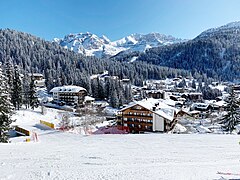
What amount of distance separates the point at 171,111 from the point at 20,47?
568 ft

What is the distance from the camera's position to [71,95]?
94000mm

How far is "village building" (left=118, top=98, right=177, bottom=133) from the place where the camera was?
49469mm

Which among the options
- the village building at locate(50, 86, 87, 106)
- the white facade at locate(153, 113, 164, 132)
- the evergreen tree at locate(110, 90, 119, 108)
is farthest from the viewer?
the village building at locate(50, 86, 87, 106)

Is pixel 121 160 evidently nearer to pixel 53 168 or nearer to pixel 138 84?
pixel 53 168

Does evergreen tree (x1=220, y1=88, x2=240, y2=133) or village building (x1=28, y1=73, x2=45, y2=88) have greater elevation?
village building (x1=28, y1=73, x2=45, y2=88)

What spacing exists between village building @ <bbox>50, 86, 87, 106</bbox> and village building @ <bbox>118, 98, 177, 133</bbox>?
39.6m

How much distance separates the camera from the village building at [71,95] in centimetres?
9157

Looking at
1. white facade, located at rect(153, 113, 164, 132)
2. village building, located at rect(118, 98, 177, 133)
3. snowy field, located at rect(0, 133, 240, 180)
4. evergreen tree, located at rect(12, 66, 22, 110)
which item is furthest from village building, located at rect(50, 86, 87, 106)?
snowy field, located at rect(0, 133, 240, 180)

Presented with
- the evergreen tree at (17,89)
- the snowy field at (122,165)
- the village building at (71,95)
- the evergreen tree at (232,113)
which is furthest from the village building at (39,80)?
the snowy field at (122,165)

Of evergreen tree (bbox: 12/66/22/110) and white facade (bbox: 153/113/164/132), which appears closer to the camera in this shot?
white facade (bbox: 153/113/164/132)

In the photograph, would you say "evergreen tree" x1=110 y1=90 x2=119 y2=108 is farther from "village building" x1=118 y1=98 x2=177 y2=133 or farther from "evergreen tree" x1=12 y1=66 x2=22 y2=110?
"evergreen tree" x1=12 y1=66 x2=22 y2=110

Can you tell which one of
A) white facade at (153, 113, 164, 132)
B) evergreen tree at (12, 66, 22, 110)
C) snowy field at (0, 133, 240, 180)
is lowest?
white facade at (153, 113, 164, 132)

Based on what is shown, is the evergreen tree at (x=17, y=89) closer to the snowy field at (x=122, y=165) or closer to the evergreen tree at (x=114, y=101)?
the evergreen tree at (x=114, y=101)

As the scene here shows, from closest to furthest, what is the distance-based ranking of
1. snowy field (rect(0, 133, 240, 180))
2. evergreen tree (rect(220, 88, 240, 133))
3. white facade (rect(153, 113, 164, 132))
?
1. snowy field (rect(0, 133, 240, 180))
2. evergreen tree (rect(220, 88, 240, 133))
3. white facade (rect(153, 113, 164, 132))
